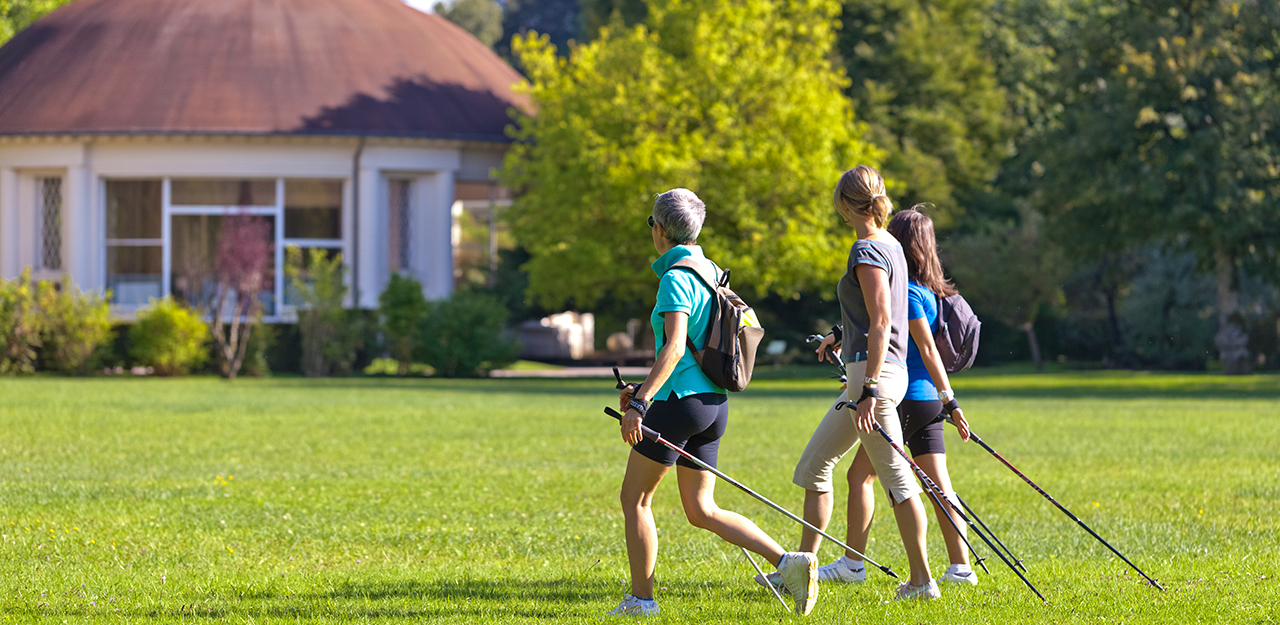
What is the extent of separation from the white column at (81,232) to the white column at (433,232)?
26.2ft

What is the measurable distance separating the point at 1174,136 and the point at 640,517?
26.4 metres

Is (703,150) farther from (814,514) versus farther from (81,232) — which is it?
(814,514)

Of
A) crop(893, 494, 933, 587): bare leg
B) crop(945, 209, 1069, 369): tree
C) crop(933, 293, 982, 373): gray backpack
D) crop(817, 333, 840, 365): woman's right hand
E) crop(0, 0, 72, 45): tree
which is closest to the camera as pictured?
crop(893, 494, 933, 587): bare leg

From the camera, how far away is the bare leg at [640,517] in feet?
19.4

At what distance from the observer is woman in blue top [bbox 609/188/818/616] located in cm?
568

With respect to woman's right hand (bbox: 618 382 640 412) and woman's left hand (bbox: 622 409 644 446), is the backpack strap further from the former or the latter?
woman's left hand (bbox: 622 409 644 446)

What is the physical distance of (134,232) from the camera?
3597 cm

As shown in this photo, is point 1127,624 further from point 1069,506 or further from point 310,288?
point 310,288

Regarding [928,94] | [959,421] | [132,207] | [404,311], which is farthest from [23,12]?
[959,421]

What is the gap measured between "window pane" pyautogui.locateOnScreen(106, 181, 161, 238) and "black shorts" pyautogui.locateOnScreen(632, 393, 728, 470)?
3257 centimetres

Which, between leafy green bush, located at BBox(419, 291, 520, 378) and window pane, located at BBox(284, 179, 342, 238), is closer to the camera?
→ leafy green bush, located at BBox(419, 291, 520, 378)

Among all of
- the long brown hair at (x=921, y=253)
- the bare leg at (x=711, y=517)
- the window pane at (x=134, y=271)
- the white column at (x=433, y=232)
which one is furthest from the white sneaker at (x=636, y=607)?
the window pane at (x=134, y=271)

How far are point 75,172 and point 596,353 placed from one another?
59.0ft

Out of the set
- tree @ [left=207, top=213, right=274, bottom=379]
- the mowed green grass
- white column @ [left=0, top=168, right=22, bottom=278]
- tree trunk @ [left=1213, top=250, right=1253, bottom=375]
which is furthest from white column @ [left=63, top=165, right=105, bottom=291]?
tree trunk @ [left=1213, top=250, right=1253, bottom=375]
